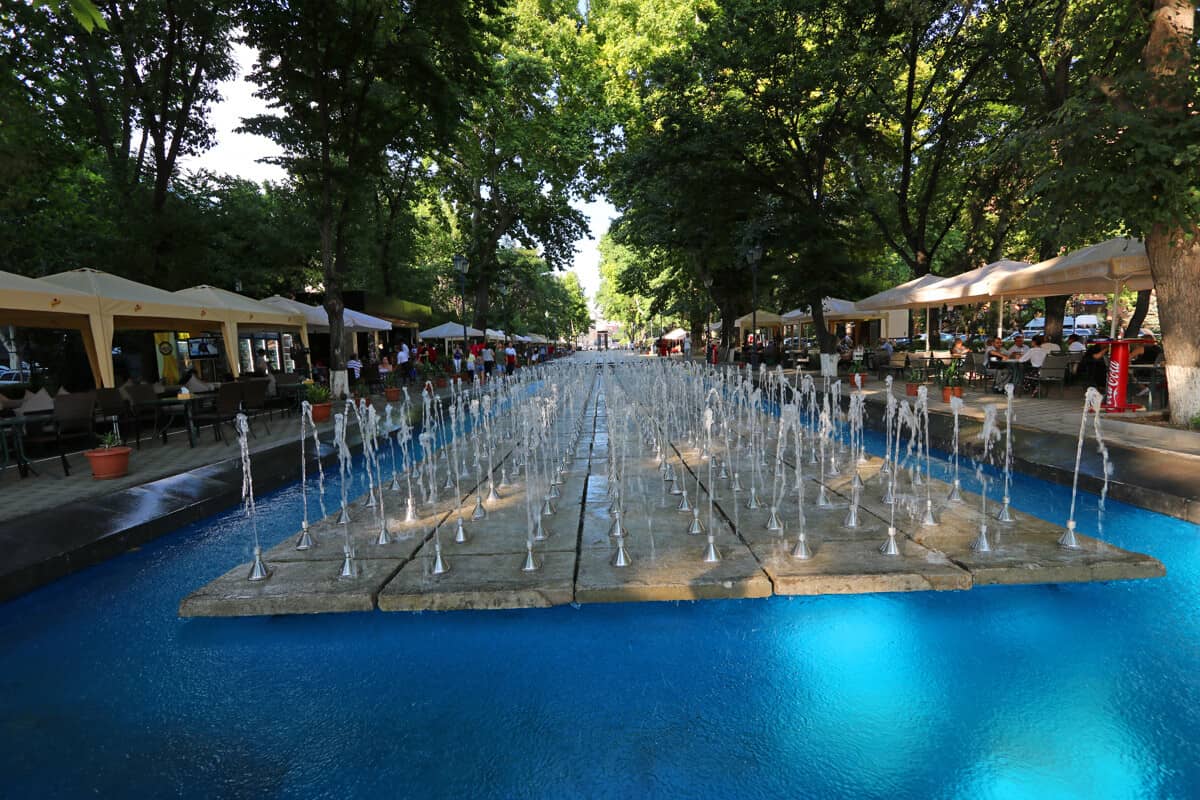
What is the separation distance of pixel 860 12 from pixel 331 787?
17551 mm

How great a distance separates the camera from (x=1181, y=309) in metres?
8.16

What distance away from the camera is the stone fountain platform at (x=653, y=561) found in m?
4.07

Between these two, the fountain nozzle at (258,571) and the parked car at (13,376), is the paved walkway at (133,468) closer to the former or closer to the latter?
the fountain nozzle at (258,571)

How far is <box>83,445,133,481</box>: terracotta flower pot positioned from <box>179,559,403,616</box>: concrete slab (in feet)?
15.0

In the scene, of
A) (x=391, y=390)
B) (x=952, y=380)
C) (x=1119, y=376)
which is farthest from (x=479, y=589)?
(x=391, y=390)

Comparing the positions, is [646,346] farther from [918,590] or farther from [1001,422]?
[918,590]

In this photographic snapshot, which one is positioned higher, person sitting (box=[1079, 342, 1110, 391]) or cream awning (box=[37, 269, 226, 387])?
cream awning (box=[37, 269, 226, 387])

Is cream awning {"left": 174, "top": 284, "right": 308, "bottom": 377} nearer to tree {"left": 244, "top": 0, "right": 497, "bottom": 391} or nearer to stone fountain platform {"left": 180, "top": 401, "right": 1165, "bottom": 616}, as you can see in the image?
tree {"left": 244, "top": 0, "right": 497, "bottom": 391}

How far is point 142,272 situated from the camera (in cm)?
1490

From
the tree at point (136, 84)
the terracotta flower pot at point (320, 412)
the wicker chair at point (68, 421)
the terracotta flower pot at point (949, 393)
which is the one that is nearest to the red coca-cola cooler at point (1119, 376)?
the terracotta flower pot at point (949, 393)

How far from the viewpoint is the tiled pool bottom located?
2695 mm

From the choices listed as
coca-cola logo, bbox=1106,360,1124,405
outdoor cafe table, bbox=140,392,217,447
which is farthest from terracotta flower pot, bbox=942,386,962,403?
outdoor cafe table, bbox=140,392,217,447

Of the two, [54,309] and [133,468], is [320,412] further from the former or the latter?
[54,309]

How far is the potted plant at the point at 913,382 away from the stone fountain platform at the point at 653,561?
8.29 meters
